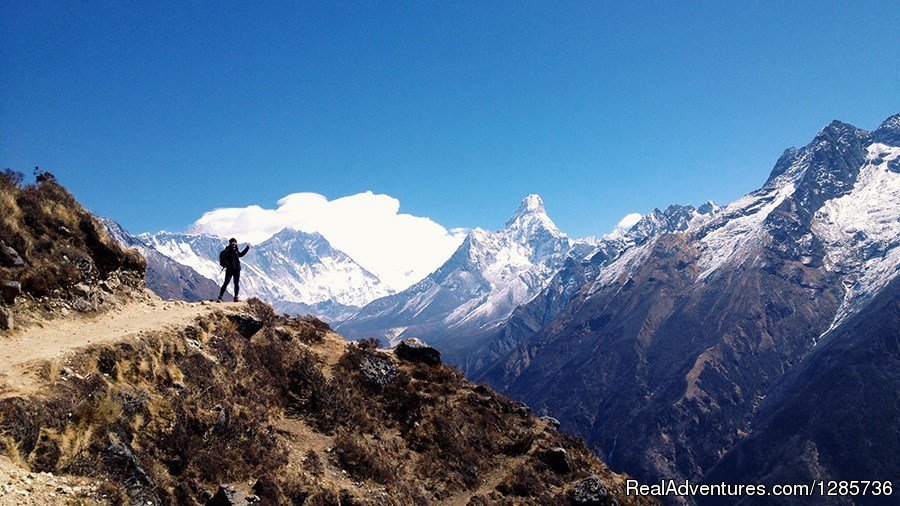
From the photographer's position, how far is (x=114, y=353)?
72.2 feet

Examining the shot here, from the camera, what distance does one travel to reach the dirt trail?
18656mm

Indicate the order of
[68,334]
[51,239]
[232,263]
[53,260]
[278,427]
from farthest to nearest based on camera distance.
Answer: [232,263] < [278,427] < [51,239] < [53,260] < [68,334]

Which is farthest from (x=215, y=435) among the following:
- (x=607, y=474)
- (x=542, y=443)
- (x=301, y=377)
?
(x=607, y=474)

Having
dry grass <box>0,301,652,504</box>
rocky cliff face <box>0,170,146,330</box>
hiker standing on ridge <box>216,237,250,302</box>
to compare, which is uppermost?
hiker standing on ridge <box>216,237,250,302</box>

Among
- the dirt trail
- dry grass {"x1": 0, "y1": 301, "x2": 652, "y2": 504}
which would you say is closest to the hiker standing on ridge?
dry grass {"x1": 0, "y1": 301, "x2": 652, "y2": 504}

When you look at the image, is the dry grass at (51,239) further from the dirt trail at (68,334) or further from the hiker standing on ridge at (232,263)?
the hiker standing on ridge at (232,263)

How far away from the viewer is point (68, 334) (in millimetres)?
23719

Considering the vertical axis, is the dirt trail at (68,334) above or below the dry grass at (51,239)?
below

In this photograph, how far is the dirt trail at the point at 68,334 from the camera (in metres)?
18.7

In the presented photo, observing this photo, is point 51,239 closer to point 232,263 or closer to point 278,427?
point 232,263

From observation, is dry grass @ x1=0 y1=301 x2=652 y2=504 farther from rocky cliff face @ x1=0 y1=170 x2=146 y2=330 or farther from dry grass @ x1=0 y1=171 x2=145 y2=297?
dry grass @ x1=0 y1=171 x2=145 y2=297

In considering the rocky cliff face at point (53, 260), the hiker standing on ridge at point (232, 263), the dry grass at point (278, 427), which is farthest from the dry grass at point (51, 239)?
the hiker standing on ridge at point (232, 263)

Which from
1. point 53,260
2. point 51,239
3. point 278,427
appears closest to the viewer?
point 53,260

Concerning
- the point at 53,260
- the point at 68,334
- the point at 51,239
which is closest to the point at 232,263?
the point at 51,239
